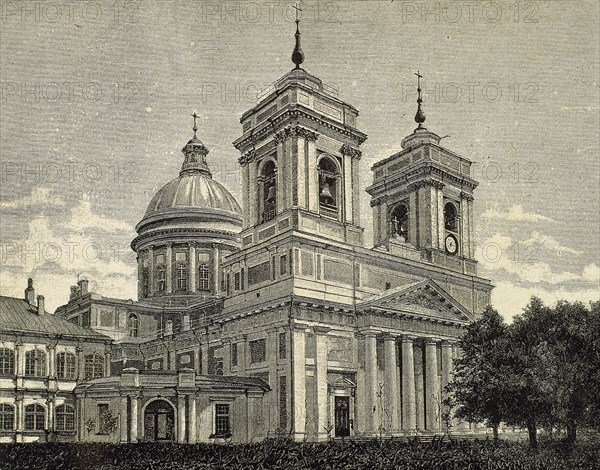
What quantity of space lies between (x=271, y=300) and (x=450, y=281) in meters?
11.7

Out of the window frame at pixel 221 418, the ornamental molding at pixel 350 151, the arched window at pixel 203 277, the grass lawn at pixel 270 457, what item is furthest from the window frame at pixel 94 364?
the grass lawn at pixel 270 457

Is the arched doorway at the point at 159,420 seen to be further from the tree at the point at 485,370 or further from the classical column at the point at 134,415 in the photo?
the tree at the point at 485,370

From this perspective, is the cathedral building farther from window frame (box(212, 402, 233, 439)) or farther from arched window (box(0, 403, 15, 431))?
arched window (box(0, 403, 15, 431))

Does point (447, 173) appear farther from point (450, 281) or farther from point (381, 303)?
point (381, 303)

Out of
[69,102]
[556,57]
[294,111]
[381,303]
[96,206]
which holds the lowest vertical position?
[381,303]

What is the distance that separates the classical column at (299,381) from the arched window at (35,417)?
15215 millimetres

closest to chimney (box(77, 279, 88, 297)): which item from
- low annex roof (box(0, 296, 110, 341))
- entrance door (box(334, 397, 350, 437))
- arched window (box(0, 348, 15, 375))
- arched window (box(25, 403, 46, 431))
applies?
low annex roof (box(0, 296, 110, 341))

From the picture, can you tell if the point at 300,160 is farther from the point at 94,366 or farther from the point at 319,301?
the point at 94,366

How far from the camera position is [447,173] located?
41.1m

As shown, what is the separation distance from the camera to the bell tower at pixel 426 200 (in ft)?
131

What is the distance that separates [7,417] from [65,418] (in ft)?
9.95

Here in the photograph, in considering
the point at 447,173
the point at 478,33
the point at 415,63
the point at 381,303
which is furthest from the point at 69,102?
the point at 447,173

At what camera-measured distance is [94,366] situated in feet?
138

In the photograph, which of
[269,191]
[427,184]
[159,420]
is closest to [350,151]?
[269,191]
